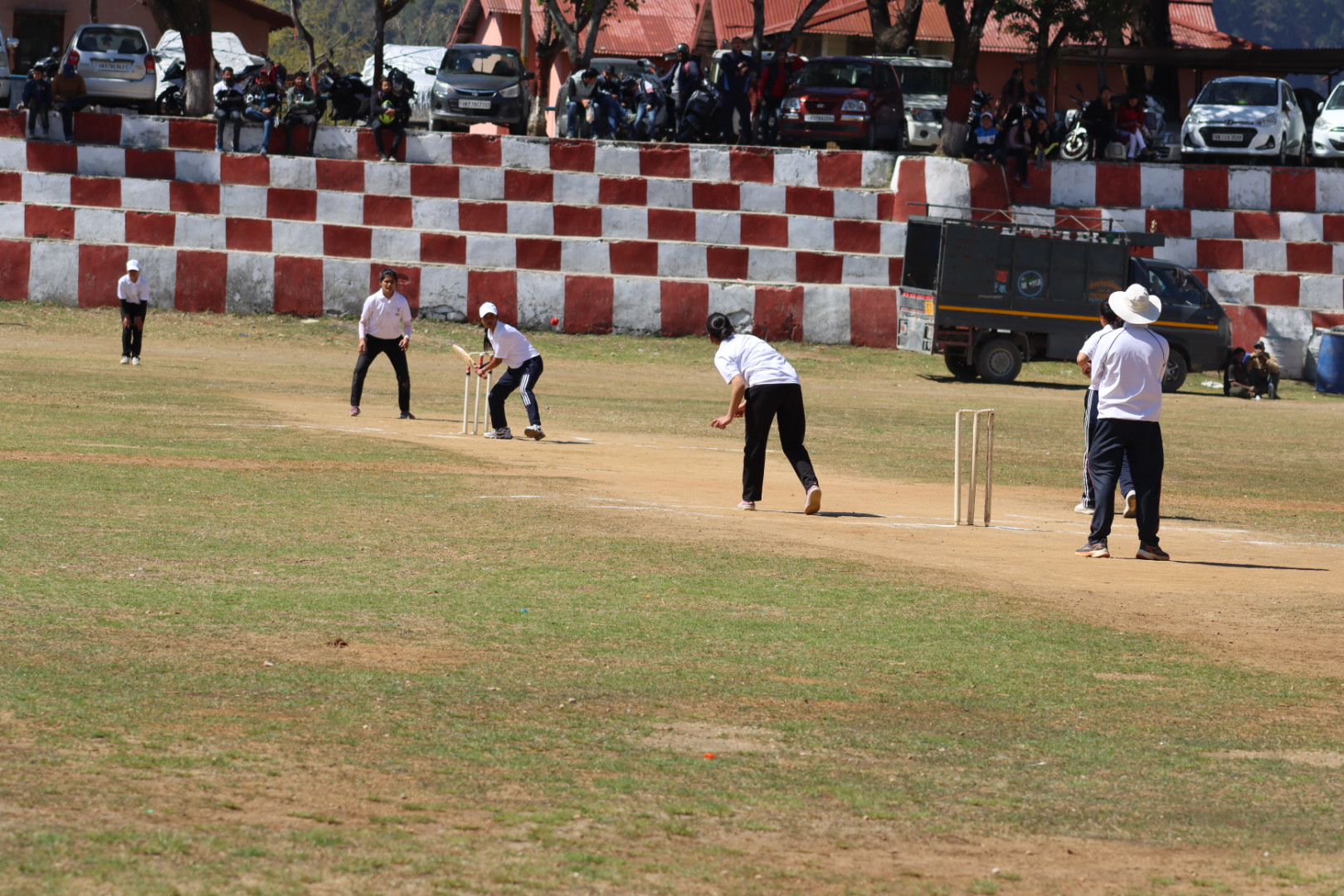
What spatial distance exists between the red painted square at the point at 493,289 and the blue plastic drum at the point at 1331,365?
14.1 meters

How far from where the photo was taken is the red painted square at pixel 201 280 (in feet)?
98.8

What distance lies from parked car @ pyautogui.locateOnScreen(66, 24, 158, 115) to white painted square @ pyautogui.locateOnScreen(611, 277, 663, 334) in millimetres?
10889

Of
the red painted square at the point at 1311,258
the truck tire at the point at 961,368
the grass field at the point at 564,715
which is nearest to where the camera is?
the grass field at the point at 564,715

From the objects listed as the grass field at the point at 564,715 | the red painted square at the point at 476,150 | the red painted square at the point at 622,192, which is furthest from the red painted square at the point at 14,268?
the grass field at the point at 564,715

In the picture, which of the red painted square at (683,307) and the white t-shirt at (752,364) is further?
the red painted square at (683,307)

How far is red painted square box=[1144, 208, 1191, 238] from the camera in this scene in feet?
106

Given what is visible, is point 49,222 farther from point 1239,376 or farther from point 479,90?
point 1239,376

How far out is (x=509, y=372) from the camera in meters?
18.4

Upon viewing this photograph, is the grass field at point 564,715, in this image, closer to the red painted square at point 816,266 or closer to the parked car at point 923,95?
the red painted square at point 816,266

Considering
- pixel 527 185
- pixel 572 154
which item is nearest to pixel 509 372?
pixel 527 185

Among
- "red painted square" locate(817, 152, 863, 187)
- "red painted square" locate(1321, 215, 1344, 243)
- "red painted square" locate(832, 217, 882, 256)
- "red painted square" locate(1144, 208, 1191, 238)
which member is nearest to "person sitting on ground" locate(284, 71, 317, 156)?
"red painted square" locate(817, 152, 863, 187)

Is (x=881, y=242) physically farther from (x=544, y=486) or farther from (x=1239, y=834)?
(x=1239, y=834)

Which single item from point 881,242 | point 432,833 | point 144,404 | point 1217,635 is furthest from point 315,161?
point 432,833

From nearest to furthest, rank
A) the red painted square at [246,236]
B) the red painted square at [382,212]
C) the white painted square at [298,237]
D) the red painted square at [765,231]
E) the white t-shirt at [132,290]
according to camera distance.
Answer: the white t-shirt at [132,290] < the red painted square at [246,236] < the white painted square at [298,237] < the red painted square at [382,212] < the red painted square at [765,231]
